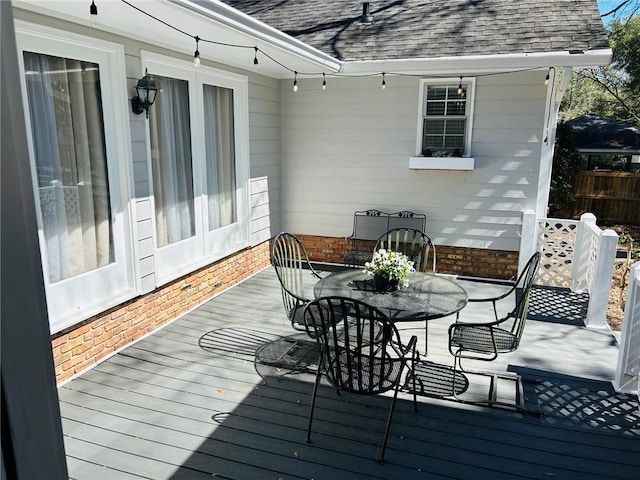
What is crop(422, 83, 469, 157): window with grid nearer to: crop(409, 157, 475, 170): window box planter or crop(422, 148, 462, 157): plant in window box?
crop(422, 148, 462, 157): plant in window box

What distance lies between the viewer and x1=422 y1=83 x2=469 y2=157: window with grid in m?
5.99

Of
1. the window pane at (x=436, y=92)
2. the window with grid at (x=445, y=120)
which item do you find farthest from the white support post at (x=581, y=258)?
the window pane at (x=436, y=92)

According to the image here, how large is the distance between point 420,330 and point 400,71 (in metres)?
3.17

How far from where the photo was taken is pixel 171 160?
181 inches

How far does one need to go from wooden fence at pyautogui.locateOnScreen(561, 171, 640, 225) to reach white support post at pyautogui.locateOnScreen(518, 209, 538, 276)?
696 centimetres

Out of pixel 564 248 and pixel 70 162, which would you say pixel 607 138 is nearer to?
pixel 564 248

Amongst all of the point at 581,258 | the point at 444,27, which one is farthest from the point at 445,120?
the point at 581,258

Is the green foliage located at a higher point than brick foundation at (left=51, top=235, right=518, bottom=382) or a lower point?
higher

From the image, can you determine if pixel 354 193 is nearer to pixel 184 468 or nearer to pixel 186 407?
pixel 186 407

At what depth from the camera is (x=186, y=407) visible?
10.5 feet

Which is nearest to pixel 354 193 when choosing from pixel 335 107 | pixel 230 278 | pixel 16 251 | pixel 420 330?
pixel 335 107

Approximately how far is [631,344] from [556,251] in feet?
9.19

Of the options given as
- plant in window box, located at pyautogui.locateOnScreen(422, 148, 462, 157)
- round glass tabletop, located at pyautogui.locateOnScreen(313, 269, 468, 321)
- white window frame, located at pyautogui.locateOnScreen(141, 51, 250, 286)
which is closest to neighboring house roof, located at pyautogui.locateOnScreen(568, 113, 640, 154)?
plant in window box, located at pyautogui.locateOnScreen(422, 148, 462, 157)

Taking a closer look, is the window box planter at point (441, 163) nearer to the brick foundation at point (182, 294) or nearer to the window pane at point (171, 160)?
the brick foundation at point (182, 294)
